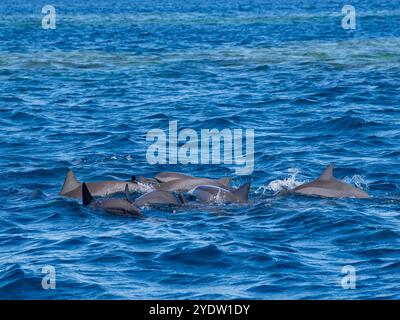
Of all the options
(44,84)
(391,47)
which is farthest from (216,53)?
(44,84)

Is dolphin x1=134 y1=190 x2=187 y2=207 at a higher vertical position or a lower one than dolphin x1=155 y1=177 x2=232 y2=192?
higher

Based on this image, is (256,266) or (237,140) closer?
(256,266)

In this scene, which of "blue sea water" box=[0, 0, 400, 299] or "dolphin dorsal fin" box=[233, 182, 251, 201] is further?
"dolphin dorsal fin" box=[233, 182, 251, 201]

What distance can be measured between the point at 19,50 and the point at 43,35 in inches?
544

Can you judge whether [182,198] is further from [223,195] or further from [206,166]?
[206,166]

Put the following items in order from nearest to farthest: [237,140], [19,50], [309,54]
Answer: [237,140] < [309,54] < [19,50]

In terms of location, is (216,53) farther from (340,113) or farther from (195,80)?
(340,113)

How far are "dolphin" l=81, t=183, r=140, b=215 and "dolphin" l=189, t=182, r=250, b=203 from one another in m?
1.69

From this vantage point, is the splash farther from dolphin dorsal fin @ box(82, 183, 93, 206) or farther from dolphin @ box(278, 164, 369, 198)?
dolphin dorsal fin @ box(82, 183, 93, 206)

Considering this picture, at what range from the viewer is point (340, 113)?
106 feet

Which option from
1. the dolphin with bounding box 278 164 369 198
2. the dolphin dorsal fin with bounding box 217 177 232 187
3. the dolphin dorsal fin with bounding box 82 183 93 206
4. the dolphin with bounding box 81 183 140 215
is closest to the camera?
the dolphin with bounding box 81 183 140 215

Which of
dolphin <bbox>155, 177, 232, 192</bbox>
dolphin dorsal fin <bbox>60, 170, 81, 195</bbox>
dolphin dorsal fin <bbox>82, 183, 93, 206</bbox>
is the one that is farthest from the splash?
dolphin dorsal fin <bbox>60, 170, 81, 195</bbox>

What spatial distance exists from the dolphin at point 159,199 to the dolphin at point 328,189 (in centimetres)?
245

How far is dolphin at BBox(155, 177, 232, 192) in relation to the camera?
21.4 meters
